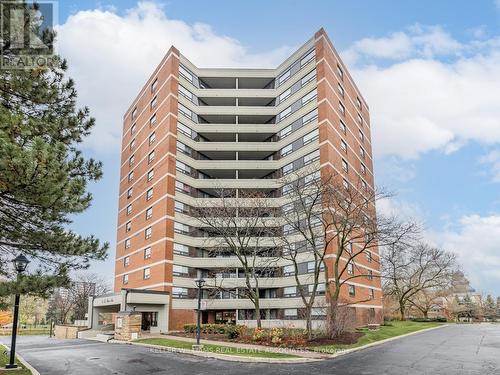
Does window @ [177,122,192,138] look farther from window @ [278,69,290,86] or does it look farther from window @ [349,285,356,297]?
window @ [349,285,356,297]

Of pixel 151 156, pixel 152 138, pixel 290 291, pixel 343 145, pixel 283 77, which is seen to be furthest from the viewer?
pixel 283 77

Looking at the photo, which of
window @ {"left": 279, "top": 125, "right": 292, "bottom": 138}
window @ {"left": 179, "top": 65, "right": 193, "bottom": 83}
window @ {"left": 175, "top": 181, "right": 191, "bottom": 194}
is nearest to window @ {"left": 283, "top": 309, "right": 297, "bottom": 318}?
window @ {"left": 175, "top": 181, "right": 191, "bottom": 194}

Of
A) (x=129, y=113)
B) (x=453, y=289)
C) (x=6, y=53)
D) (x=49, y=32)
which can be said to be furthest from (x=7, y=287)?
(x=453, y=289)

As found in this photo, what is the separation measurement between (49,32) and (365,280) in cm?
4277

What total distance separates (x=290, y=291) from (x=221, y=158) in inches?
797

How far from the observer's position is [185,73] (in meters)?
51.4

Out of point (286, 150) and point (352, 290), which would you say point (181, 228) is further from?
point (352, 290)

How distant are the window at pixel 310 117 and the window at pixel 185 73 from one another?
16.3 m

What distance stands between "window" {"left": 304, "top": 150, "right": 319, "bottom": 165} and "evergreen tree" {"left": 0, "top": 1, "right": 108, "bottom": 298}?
3268 centimetres

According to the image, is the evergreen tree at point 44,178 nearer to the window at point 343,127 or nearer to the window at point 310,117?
the window at point 310,117

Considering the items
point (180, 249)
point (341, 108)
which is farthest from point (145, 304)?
point (341, 108)

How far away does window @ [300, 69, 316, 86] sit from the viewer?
47.1m

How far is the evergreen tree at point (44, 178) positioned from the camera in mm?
10344

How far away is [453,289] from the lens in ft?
214
